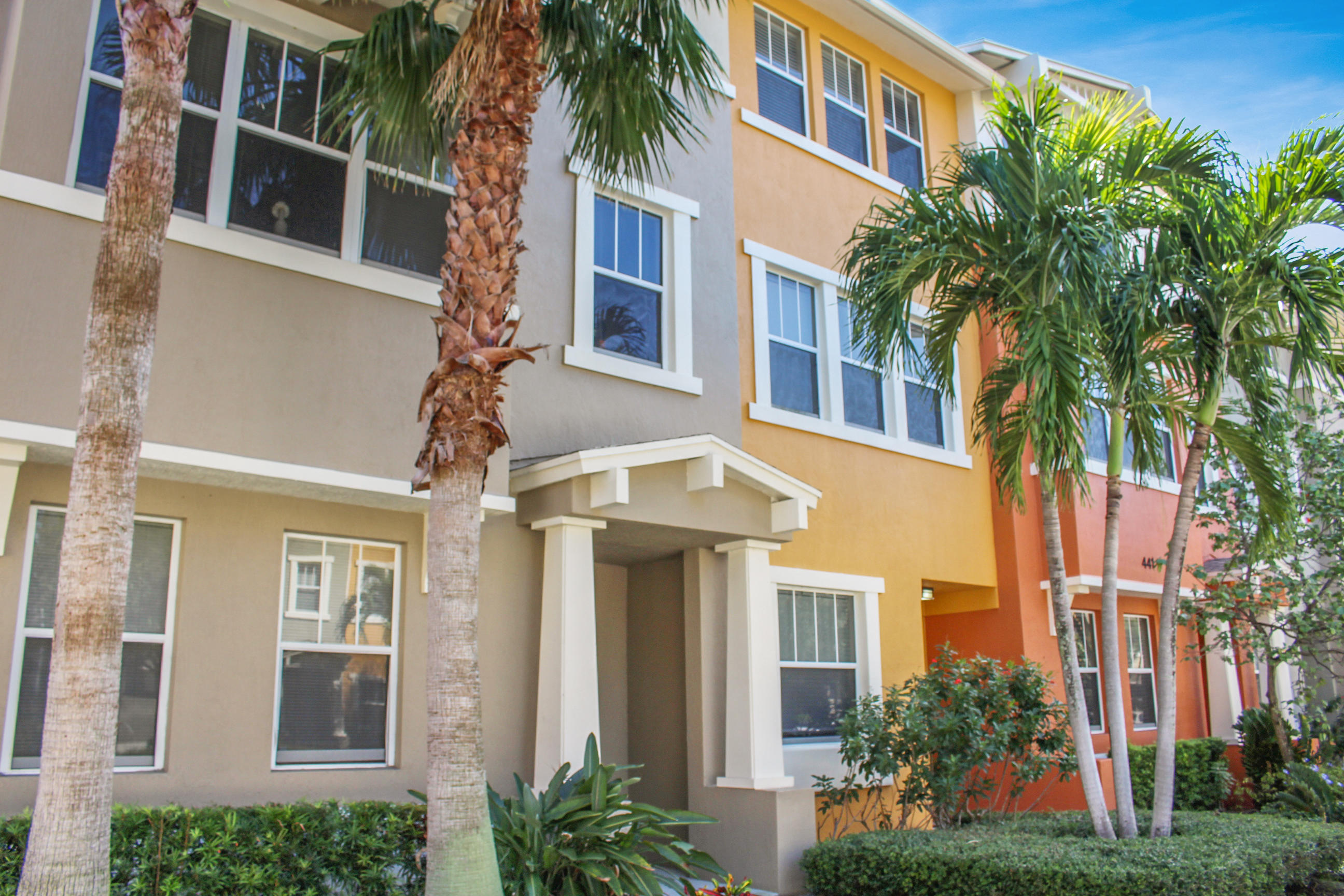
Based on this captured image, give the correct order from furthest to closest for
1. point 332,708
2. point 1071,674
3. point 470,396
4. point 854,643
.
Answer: point 854,643 → point 1071,674 → point 332,708 → point 470,396

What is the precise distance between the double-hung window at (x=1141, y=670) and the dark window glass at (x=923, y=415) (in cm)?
480

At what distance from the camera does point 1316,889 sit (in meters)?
10.1

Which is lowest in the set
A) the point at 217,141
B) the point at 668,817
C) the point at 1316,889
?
the point at 1316,889

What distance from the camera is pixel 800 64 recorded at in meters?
14.3

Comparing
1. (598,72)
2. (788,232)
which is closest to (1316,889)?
(788,232)

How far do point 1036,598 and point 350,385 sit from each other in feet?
31.9

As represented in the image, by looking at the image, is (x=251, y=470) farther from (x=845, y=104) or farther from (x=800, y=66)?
(x=845, y=104)

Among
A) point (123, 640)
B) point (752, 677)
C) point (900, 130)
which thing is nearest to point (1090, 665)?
point (752, 677)

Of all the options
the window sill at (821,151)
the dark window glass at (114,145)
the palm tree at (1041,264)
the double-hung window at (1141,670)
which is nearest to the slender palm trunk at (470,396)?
the dark window glass at (114,145)

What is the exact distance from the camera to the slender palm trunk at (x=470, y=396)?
6203 millimetres

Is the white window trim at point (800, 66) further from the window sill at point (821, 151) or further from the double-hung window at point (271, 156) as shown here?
the double-hung window at point (271, 156)

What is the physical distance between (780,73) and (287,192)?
290 inches

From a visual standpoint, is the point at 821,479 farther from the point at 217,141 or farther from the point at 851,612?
the point at 217,141

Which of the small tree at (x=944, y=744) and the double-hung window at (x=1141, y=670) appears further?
the double-hung window at (x=1141, y=670)
